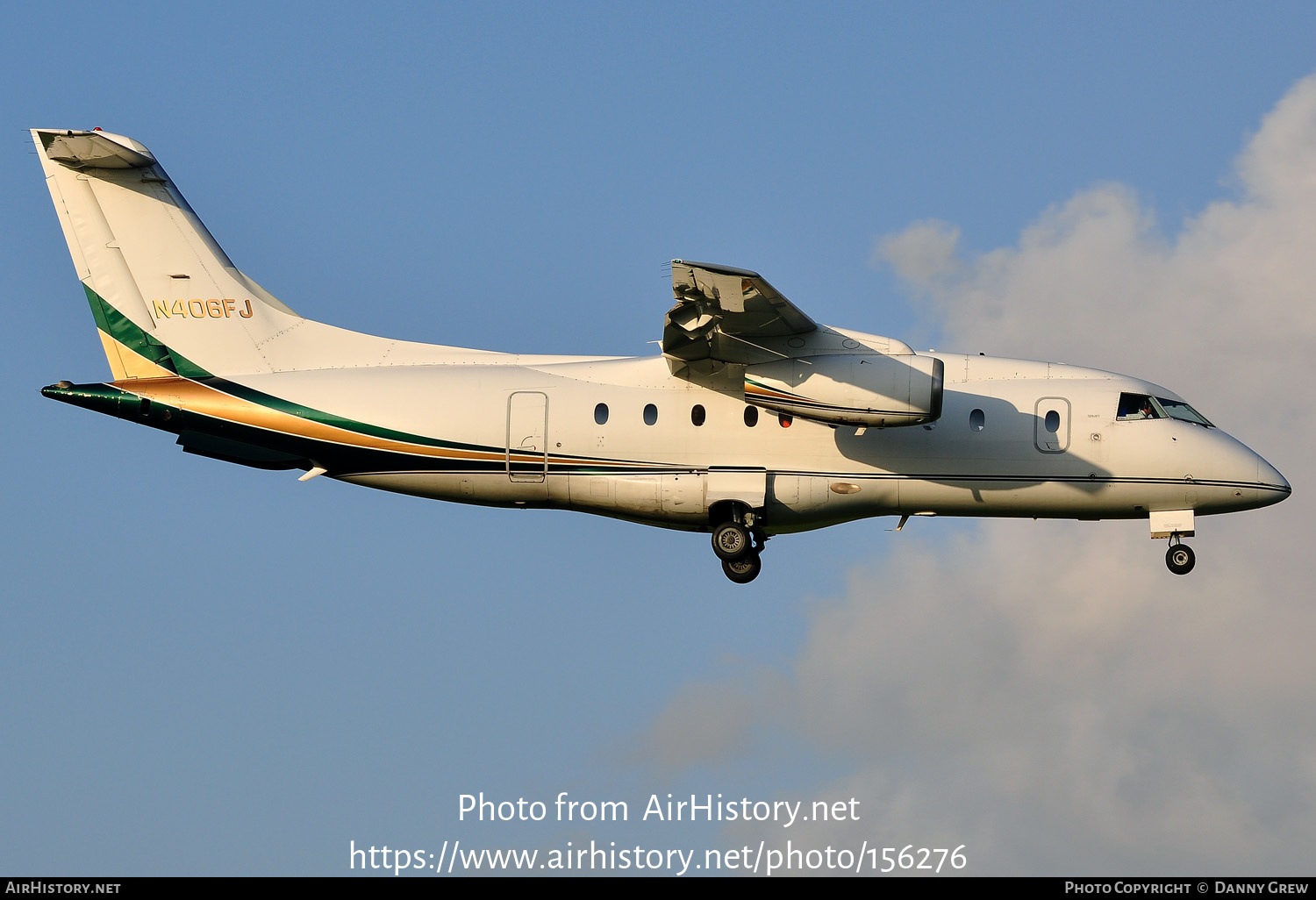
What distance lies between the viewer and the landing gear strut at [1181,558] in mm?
22578

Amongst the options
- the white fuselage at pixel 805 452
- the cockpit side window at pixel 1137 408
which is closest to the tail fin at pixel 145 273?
the white fuselage at pixel 805 452

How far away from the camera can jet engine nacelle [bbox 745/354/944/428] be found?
68.7ft

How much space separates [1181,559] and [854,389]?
5.53 meters

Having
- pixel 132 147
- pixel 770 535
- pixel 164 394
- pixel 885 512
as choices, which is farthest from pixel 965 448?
pixel 132 147

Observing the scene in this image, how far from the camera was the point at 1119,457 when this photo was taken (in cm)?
2234

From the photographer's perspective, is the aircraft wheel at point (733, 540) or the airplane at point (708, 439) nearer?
the airplane at point (708, 439)

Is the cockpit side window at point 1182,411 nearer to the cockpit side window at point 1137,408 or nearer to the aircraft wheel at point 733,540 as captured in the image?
the cockpit side window at point 1137,408

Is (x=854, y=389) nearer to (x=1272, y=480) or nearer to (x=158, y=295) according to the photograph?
(x=1272, y=480)

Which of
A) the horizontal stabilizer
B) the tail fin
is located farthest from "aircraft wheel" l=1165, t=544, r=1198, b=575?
the horizontal stabilizer

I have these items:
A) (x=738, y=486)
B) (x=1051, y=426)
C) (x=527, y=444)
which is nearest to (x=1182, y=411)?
(x=1051, y=426)

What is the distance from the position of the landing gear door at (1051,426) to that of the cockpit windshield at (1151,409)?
78 centimetres

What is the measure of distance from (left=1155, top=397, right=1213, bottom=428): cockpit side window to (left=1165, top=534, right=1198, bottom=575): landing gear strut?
1660 millimetres

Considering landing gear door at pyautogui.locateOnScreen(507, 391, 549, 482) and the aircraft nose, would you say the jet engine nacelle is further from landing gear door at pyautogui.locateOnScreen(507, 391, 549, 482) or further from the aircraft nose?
the aircraft nose
